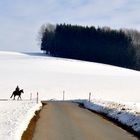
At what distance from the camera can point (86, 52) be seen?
156250 millimetres

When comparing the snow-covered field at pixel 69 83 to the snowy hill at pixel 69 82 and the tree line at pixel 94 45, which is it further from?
the tree line at pixel 94 45

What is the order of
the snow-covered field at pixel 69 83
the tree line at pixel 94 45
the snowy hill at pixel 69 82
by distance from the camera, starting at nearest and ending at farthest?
the snow-covered field at pixel 69 83
the snowy hill at pixel 69 82
the tree line at pixel 94 45

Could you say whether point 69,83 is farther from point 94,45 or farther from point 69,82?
point 94,45

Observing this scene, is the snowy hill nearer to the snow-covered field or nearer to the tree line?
the snow-covered field

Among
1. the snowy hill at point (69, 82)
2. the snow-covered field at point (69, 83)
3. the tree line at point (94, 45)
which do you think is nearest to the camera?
the snow-covered field at point (69, 83)

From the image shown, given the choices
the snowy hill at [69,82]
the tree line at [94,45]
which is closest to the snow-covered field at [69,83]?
the snowy hill at [69,82]

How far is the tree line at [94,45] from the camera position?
147 metres

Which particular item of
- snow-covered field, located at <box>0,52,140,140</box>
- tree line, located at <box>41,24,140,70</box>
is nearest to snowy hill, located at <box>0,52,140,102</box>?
snow-covered field, located at <box>0,52,140,140</box>

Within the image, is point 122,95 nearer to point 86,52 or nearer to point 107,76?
point 107,76

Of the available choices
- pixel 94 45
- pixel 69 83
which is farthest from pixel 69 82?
pixel 94 45

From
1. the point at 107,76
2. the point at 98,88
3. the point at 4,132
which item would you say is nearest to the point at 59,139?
the point at 4,132

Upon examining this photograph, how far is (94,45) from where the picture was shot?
157 metres

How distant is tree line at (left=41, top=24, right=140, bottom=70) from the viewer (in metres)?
147

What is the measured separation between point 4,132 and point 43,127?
3466mm
